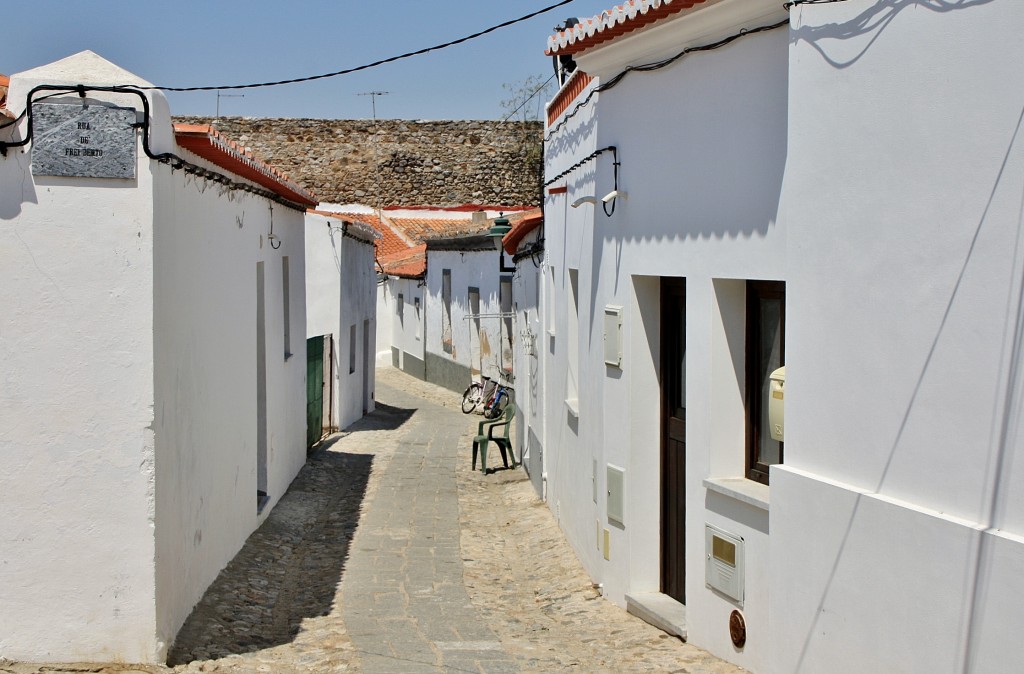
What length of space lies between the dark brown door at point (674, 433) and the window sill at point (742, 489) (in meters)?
0.82

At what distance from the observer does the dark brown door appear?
23.7 feet

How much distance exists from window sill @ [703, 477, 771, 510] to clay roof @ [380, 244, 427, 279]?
2085 centimetres

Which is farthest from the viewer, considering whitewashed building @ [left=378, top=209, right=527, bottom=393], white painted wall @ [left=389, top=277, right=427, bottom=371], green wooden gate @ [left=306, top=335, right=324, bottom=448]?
white painted wall @ [left=389, top=277, right=427, bottom=371]

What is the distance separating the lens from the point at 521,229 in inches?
541

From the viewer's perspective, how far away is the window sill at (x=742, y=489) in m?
5.91

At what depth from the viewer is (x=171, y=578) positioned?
6.48 meters

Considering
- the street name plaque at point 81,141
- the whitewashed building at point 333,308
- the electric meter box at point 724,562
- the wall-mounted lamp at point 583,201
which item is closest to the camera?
the street name plaque at point 81,141

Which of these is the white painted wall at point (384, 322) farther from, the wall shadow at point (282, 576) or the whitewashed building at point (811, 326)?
the whitewashed building at point (811, 326)

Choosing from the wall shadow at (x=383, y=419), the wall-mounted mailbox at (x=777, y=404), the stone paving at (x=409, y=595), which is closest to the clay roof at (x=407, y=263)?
the wall shadow at (x=383, y=419)

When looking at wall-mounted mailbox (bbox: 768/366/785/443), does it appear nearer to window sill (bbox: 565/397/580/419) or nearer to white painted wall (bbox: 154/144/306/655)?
white painted wall (bbox: 154/144/306/655)

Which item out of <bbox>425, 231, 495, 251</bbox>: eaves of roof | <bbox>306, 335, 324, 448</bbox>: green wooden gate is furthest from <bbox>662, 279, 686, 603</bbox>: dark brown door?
<bbox>425, 231, 495, 251</bbox>: eaves of roof

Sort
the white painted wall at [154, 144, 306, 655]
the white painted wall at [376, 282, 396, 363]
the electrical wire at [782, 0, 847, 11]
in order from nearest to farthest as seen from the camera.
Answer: the electrical wire at [782, 0, 847, 11] < the white painted wall at [154, 144, 306, 655] < the white painted wall at [376, 282, 396, 363]

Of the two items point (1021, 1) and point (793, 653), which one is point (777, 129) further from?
point (793, 653)

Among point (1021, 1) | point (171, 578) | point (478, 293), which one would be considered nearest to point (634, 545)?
point (171, 578)
